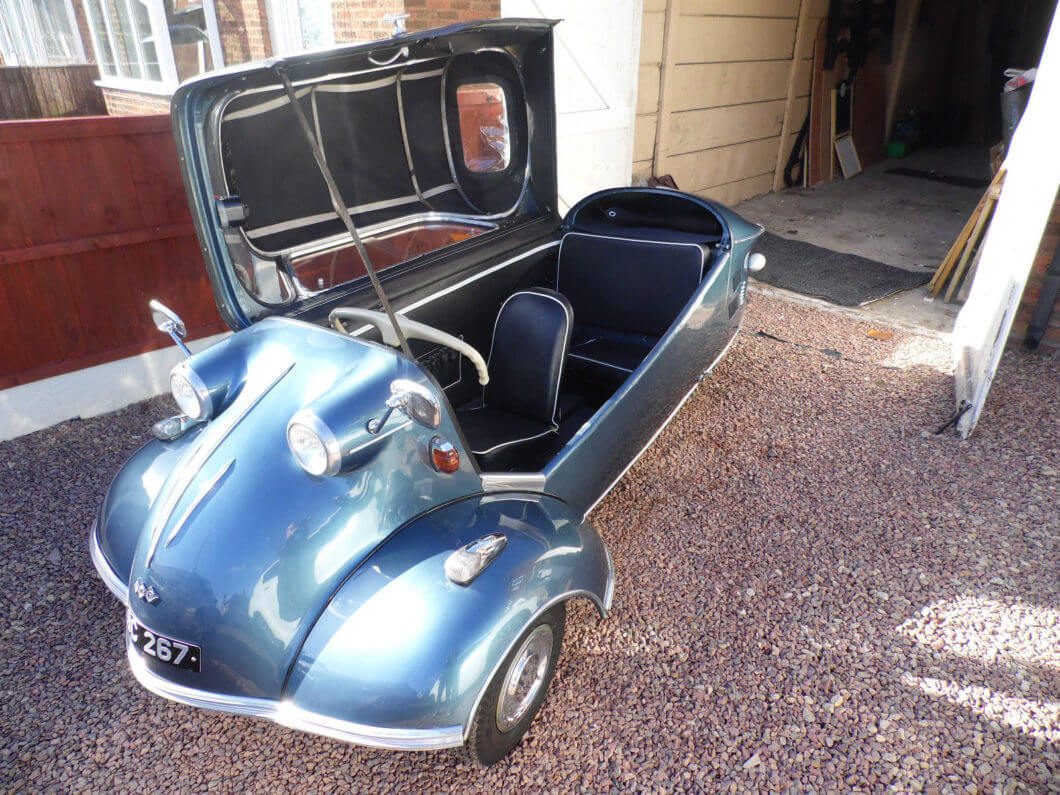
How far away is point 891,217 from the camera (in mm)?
8148

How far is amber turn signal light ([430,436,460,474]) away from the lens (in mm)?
2119

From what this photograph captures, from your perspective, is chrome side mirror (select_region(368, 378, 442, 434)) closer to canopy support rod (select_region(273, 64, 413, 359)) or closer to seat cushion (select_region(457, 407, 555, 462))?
canopy support rod (select_region(273, 64, 413, 359))

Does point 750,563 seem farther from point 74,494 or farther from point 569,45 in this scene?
point 569,45

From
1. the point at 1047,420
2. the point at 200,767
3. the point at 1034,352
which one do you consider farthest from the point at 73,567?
the point at 1034,352

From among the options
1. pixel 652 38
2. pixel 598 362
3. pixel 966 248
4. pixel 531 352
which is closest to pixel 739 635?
pixel 531 352

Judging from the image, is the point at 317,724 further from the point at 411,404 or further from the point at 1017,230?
the point at 1017,230

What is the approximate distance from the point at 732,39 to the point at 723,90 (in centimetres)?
54

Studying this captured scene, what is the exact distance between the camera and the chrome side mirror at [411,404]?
196 centimetres

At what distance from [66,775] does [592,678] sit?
5.60ft

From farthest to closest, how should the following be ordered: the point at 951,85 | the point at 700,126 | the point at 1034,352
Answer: the point at 951,85 → the point at 700,126 → the point at 1034,352

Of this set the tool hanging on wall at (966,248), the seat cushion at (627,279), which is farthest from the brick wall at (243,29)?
the tool hanging on wall at (966,248)

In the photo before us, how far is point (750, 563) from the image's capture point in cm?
305

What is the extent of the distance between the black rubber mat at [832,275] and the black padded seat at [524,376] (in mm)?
3906

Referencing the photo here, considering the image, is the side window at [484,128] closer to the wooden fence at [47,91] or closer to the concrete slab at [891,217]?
the concrete slab at [891,217]
